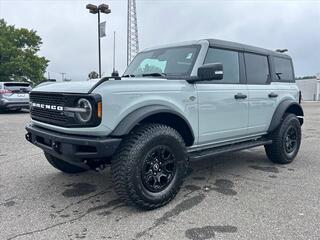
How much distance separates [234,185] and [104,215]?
188 cm

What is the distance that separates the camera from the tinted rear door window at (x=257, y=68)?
4871mm

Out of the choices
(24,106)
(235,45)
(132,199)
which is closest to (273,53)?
(235,45)

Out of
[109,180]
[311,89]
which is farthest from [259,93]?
[311,89]

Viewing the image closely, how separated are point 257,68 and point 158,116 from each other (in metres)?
2.30

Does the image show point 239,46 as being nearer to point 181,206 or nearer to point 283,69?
point 283,69

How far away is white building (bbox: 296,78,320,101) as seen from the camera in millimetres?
39312

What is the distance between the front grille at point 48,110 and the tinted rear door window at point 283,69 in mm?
3778

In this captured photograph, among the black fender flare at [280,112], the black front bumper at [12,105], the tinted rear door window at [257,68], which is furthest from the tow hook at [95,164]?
the black front bumper at [12,105]

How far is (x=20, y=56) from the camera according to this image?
2980cm

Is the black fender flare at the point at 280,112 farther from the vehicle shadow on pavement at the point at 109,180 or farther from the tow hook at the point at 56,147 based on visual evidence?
the tow hook at the point at 56,147

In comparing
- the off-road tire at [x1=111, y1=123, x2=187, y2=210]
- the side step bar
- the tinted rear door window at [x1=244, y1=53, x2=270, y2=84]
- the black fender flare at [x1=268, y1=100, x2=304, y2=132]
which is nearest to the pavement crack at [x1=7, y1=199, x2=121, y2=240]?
the off-road tire at [x1=111, y1=123, x2=187, y2=210]

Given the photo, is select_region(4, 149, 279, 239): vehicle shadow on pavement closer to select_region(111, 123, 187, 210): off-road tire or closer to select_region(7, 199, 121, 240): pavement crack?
select_region(7, 199, 121, 240): pavement crack

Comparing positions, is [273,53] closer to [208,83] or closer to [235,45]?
[235,45]

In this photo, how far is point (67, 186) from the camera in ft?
13.8
